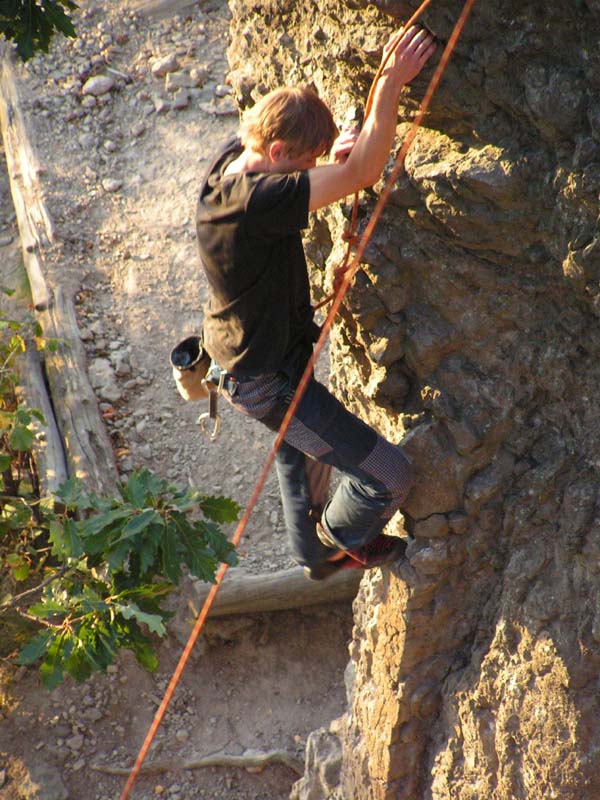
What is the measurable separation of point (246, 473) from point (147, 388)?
87cm

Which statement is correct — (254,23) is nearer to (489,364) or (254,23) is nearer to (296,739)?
(489,364)

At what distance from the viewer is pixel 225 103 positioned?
6980 mm

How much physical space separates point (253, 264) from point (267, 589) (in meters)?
2.61

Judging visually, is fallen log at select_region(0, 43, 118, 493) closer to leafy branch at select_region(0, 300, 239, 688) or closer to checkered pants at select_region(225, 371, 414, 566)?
leafy branch at select_region(0, 300, 239, 688)

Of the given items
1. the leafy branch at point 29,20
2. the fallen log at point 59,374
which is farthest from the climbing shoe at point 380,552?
the fallen log at point 59,374

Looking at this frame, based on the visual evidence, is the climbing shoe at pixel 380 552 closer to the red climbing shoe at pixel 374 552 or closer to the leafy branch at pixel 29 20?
the red climbing shoe at pixel 374 552

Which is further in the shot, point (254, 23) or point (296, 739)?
point (296, 739)

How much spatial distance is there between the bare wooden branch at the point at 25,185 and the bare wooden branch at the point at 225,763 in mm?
2798

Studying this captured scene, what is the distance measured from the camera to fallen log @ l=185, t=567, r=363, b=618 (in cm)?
486

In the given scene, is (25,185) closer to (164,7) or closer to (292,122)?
(164,7)

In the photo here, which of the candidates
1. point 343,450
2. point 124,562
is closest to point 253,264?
point 343,450

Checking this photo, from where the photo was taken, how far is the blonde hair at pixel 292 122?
2492 millimetres

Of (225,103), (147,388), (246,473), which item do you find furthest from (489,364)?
(225,103)

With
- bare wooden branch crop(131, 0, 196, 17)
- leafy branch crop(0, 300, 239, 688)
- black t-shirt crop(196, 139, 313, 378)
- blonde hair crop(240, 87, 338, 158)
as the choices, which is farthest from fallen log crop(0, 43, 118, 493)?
blonde hair crop(240, 87, 338, 158)
